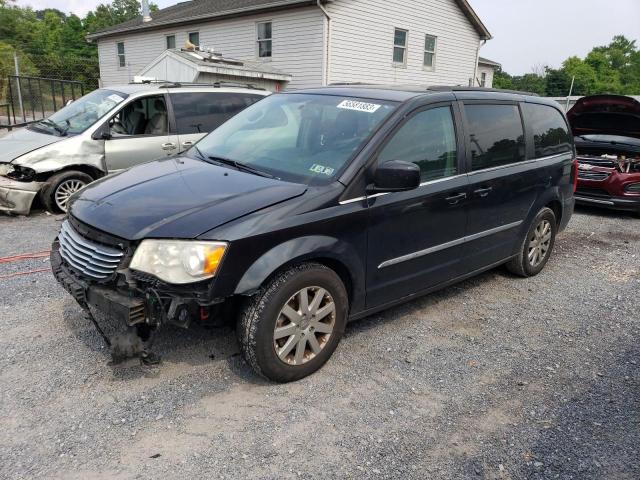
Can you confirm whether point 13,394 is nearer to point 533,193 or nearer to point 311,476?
point 311,476

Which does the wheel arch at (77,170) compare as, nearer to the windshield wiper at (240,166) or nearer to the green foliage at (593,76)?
the windshield wiper at (240,166)

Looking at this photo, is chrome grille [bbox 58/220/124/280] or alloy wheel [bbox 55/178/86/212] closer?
chrome grille [bbox 58/220/124/280]

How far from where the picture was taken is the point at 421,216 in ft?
12.2

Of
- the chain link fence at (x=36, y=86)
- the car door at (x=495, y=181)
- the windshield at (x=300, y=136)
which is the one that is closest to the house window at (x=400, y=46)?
the chain link fence at (x=36, y=86)

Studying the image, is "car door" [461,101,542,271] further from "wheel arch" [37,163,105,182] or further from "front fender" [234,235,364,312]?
"wheel arch" [37,163,105,182]

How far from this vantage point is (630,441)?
2875 millimetres

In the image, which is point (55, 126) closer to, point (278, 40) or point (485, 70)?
point (278, 40)

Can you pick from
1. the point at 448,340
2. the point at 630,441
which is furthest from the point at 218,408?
the point at 630,441

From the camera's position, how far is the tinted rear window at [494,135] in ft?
13.7

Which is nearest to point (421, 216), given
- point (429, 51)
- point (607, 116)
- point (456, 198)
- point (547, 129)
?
point (456, 198)

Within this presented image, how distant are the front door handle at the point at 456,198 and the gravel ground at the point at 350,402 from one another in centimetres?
103

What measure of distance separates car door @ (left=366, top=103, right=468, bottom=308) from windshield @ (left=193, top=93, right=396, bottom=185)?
0.88ft

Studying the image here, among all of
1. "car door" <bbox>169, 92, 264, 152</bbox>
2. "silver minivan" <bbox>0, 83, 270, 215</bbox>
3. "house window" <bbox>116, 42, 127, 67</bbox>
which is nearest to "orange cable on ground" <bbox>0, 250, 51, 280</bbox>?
"silver minivan" <bbox>0, 83, 270, 215</bbox>

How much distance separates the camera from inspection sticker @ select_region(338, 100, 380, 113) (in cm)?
369
